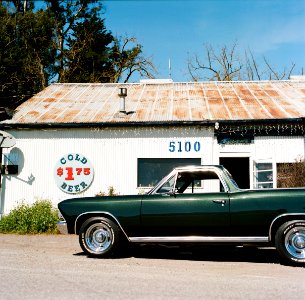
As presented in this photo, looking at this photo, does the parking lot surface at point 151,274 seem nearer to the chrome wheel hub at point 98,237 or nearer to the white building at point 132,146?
the chrome wheel hub at point 98,237

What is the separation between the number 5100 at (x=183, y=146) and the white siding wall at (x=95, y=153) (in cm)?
8

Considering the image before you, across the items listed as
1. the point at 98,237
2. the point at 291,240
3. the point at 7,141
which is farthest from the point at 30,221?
the point at 291,240

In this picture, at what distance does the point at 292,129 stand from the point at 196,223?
6732 mm

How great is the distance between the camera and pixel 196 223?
6.70 metres

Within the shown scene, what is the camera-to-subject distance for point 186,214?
6758 mm

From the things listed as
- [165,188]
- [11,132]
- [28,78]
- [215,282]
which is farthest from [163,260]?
[28,78]

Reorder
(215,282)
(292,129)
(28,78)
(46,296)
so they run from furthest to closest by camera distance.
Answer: (28,78) < (292,129) < (215,282) < (46,296)

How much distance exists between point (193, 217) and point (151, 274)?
1.29 m

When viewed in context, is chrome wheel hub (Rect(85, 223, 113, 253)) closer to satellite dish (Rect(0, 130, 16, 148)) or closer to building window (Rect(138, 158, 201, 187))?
building window (Rect(138, 158, 201, 187))

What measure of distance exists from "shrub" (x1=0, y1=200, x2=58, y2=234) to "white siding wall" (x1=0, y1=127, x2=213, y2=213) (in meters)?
1.16

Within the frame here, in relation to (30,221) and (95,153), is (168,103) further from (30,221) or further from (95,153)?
(30,221)

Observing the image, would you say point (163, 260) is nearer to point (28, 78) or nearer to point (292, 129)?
point (292, 129)

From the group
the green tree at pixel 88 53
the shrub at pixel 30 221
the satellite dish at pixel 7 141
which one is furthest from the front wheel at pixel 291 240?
the green tree at pixel 88 53

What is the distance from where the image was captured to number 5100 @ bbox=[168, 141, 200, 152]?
12562 mm
